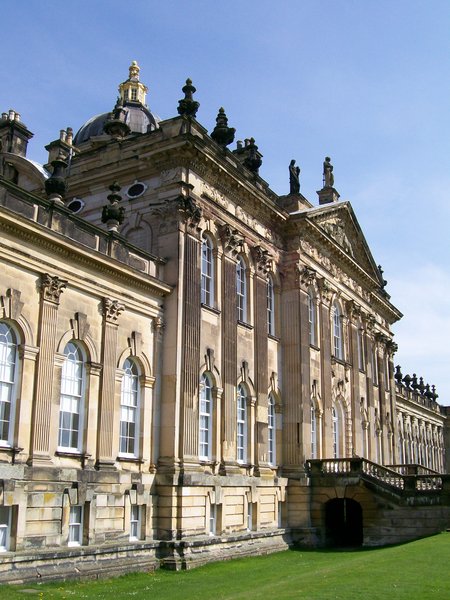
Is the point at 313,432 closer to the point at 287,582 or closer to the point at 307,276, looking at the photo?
the point at 307,276

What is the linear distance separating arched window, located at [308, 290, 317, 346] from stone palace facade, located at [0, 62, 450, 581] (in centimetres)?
12

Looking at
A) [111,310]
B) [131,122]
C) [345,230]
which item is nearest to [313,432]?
[345,230]

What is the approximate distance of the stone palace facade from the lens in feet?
66.4

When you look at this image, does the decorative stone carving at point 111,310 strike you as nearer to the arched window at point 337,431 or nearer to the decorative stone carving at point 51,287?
the decorative stone carving at point 51,287

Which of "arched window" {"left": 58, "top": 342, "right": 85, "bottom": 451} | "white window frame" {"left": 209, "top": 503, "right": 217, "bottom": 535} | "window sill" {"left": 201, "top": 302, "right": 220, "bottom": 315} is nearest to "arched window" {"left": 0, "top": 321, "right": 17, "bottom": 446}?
"arched window" {"left": 58, "top": 342, "right": 85, "bottom": 451}

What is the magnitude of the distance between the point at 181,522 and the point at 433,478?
41.4 feet

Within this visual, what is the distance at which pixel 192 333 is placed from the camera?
26.5m

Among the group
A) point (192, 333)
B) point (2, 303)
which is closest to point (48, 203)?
point (2, 303)

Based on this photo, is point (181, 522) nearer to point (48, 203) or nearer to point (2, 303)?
point (2, 303)

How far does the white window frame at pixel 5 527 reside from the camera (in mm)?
18594

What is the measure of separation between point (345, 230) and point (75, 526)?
26.1 meters

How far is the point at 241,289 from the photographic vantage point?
3147cm

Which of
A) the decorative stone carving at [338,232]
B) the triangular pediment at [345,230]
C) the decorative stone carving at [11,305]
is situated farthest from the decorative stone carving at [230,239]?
the decorative stone carving at [11,305]

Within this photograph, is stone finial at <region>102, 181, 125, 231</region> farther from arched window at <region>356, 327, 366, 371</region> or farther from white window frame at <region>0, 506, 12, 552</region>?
arched window at <region>356, 327, 366, 371</region>
